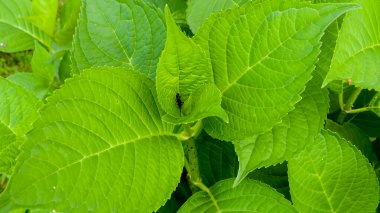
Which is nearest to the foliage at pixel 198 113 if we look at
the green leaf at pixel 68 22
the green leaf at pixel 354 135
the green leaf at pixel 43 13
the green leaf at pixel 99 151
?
the green leaf at pixel 99 151

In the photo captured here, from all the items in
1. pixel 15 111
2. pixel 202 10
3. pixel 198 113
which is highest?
pixel 202 10

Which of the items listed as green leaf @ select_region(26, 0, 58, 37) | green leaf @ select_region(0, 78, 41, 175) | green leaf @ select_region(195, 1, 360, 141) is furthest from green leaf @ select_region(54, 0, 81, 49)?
green leaf @ select_region(195, 1, 360, 141)

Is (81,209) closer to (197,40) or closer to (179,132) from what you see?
(179,132)

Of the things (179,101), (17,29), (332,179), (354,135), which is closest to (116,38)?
(179,101)

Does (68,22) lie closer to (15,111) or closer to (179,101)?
(15,111)

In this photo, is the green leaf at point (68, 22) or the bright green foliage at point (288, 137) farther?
the green leaf at point (68, 22)

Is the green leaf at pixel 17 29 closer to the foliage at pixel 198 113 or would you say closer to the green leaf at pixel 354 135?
the foliage at pixel 198 113
